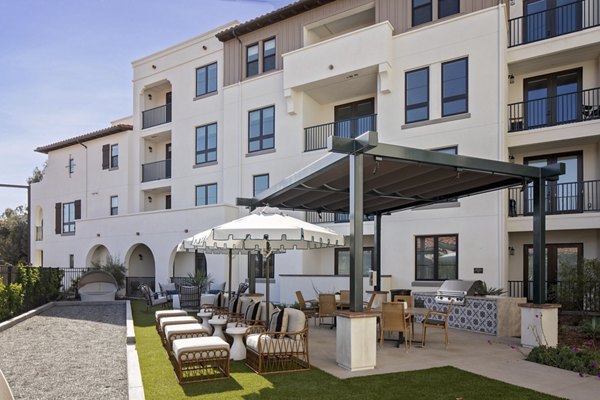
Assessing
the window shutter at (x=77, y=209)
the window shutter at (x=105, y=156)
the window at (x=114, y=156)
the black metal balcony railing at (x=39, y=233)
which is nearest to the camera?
the window at (x=114, y=156)

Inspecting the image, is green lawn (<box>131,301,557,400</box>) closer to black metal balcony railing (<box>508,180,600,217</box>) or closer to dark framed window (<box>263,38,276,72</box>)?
black metal balcony railing (<box>508,180,600,217</box>)

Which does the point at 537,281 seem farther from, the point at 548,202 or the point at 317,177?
the point at 548,202

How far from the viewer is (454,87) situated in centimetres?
1750

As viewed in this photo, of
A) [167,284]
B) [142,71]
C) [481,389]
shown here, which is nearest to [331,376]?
[481,389]

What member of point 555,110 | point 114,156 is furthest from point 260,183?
point 555,110

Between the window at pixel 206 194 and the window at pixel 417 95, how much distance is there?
1080 centimetres

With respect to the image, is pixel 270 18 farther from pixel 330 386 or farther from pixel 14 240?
pixel 14 240

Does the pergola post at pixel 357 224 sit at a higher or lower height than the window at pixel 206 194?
lower

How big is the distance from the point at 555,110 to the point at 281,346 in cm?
1429

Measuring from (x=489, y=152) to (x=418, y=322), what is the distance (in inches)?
266

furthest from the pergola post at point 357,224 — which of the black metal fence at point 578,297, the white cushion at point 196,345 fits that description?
the black metal fence at point 578,297

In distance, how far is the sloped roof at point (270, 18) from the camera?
20847 millimetres

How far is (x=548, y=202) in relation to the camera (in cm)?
1692

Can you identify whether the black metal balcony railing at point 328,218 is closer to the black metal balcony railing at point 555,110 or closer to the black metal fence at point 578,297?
the black metal balcony railing at point 555,110
